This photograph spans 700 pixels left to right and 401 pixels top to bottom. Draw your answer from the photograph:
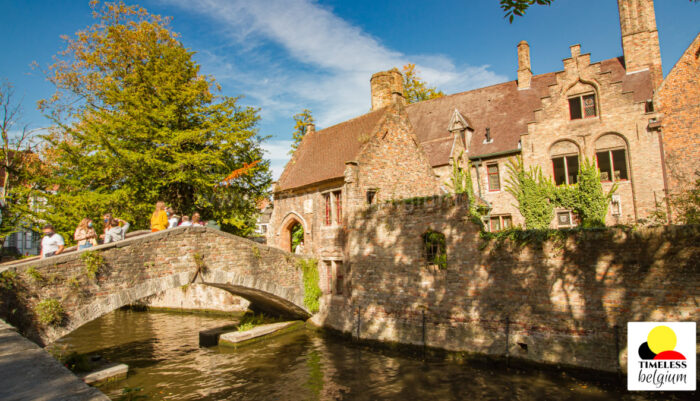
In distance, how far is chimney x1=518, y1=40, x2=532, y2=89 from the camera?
24469 mm

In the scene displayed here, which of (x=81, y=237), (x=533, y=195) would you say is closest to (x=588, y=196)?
(x=533, y=195)

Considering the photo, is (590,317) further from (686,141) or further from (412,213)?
(686,141)

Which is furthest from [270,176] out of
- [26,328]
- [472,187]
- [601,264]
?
[601,264]

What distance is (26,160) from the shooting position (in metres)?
22.5

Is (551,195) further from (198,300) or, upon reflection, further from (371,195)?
(198,300)

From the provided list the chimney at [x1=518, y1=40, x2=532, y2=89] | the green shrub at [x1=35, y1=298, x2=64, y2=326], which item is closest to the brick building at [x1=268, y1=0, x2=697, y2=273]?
the chimney at [x1=518, y1=40, x2=532, y2=89]

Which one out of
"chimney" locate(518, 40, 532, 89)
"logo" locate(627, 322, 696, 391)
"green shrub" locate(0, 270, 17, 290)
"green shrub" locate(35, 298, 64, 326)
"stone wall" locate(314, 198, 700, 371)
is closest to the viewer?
"logo" locate(627, 322, 696, 391)

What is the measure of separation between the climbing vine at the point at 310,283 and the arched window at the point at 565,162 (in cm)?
1237

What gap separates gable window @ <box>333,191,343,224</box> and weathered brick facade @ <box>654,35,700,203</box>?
546 inches

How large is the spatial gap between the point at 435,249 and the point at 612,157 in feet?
36.3

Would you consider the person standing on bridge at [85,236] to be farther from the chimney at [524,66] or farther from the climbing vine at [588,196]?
the chimney at [524,66]

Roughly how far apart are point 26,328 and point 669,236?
49.9 ft

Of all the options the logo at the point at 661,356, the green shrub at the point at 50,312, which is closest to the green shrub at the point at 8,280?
the green shrub at the point at 50,312

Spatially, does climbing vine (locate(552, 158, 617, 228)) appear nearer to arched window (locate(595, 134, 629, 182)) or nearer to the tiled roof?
arched window (locate(595, 134, 629, 182))
